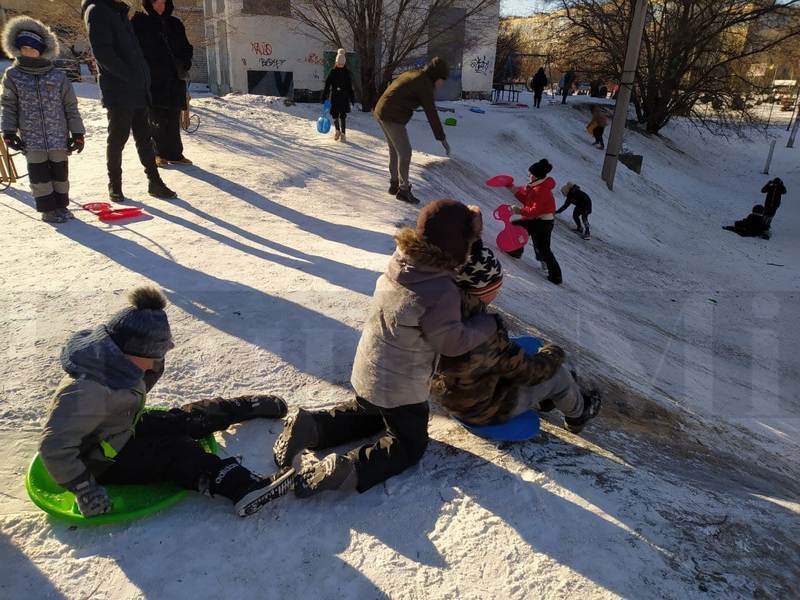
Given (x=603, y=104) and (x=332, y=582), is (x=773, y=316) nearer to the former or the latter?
(x=332, y=582)

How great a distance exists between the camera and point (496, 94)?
28.7 metres

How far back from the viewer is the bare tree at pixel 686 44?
72.4 feet

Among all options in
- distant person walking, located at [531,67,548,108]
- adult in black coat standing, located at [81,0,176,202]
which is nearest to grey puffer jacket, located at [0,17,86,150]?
adult in black coat standing, located at [81,0,176,202]

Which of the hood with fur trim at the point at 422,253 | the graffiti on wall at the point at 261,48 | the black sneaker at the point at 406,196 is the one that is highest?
the graffiti on wall at the point at 261,48

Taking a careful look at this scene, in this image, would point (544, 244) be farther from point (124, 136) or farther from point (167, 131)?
point (167, 131)

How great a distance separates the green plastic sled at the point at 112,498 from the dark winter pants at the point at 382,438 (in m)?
0.77

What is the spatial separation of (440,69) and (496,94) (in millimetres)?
23077

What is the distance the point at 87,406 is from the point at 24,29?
449cm

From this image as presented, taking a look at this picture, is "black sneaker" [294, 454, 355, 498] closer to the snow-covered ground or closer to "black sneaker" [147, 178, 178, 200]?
the snow-covered ground

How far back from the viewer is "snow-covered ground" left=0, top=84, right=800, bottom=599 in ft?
7.58

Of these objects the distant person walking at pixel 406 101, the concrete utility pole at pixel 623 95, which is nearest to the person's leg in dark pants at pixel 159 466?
the distant person walking at pixel 406 101

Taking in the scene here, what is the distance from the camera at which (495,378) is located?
290 centimetres

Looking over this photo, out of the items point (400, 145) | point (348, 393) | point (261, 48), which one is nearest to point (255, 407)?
point (348, 393)

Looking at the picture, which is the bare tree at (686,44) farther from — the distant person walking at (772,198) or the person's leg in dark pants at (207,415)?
the person's leg in dark pants at (207,415)
